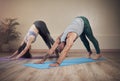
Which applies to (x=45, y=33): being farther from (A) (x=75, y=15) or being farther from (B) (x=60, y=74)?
(A) (x=75, y=15)

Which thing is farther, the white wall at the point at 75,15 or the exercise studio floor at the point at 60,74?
the white wall at the point at 75,15

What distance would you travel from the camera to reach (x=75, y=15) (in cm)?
835

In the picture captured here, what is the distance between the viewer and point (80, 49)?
27.2 ft

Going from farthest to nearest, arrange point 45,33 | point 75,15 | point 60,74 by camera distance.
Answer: point 75,15
point 45,33
point 60,74

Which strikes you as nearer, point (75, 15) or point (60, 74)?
point (60, 74)

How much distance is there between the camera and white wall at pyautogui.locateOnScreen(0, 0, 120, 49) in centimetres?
834

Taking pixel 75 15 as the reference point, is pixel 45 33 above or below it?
above

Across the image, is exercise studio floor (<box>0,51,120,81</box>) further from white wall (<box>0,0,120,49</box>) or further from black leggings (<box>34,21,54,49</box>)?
white wall (<box>0,0,120,49</box>)

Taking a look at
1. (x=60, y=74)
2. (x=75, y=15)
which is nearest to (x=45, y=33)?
(x=60, y=74)

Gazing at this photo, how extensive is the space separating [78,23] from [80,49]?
3.65 metres

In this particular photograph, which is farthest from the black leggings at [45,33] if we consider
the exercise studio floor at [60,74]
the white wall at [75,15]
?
the white wall at [75,15]

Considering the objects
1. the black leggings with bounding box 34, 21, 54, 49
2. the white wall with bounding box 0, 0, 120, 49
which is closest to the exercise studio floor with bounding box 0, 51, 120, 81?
A: the black leggings with bounding box 34, 21, 54, 49

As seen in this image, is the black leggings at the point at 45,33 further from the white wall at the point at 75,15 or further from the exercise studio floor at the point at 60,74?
the white wall at the point at 75,15

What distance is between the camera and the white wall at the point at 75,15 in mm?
8336
